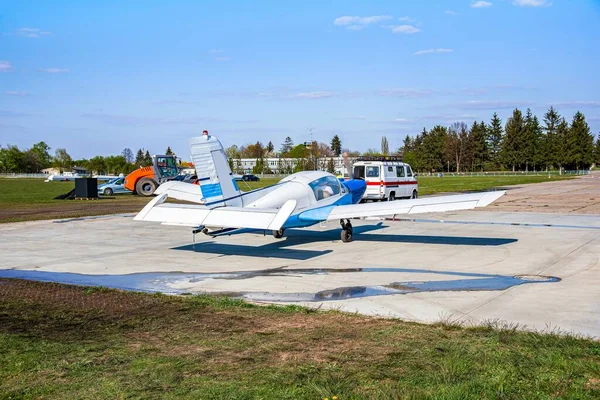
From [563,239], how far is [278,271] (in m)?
8.96

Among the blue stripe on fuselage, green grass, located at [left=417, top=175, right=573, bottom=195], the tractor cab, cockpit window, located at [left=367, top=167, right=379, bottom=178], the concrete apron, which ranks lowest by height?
the concrete apron

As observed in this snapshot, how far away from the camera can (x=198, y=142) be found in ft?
49.5

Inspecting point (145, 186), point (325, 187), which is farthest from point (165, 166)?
point (325, 187)

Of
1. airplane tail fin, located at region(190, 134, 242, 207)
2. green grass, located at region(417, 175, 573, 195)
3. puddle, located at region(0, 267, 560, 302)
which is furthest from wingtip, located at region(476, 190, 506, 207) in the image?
green grass, located at region(417, 175, 573, 195)

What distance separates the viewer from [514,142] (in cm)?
12200

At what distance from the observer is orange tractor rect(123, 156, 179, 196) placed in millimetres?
43875

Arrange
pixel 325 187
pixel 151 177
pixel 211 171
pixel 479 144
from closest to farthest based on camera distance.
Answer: pixel 211 171 < pixel 325 187 < pixel 151 177 < pixel 479 144

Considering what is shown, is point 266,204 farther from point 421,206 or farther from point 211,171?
point 421,206

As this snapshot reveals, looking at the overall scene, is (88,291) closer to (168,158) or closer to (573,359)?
(573,359)

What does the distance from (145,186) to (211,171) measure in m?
31.2

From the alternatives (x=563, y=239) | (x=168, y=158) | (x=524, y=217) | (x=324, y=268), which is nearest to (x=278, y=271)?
(x=324, y=268)

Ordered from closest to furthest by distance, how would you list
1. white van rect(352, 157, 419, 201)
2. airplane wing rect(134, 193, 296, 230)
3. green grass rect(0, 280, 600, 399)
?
green grass rect(0, 280, 600, 399) < airplane wing rect(134, 193, 296, 230) < white van rect(352, 157, 419, 201)

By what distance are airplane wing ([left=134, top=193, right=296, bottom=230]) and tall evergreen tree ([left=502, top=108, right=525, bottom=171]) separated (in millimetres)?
116841

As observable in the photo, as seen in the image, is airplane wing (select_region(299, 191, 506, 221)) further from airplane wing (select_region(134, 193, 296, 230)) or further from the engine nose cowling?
the engine nose cowling
